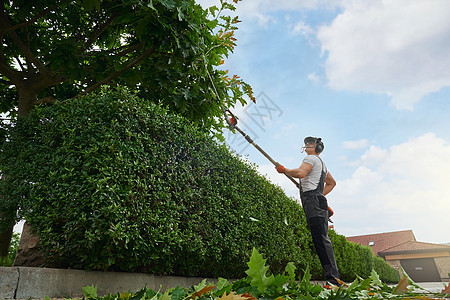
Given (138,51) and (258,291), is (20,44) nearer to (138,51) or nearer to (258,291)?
(138,51)

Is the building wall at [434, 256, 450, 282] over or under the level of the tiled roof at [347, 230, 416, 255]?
under

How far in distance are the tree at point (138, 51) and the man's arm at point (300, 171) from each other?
5.67 ft

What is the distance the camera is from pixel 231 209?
5074 mm

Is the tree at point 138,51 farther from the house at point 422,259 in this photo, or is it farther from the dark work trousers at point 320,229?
the house at point 422,259

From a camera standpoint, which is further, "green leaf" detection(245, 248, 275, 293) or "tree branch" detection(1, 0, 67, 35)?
"tree branch" detection(1, 0, 67, 35)

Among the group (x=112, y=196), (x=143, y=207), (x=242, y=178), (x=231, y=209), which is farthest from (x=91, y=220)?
(x=242, y=178)

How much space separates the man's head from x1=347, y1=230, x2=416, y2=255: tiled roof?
31902 millimetres

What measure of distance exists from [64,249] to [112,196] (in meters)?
A: 0.75

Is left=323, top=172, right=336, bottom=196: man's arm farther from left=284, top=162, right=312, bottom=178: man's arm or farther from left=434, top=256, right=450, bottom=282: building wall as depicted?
left=434, top=256, right=450, bottom=282: building wall

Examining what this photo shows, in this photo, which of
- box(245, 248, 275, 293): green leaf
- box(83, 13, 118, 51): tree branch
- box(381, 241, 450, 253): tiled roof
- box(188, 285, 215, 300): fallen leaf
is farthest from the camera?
box(381, 241, 450, 253): tiled roof

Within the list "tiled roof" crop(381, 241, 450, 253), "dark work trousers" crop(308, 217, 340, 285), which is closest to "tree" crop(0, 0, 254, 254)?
"dark work trousers" crop(308, 217, 340, 285)

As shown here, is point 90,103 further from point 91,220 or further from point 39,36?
point 39,36

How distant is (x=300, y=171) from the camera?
511 cm

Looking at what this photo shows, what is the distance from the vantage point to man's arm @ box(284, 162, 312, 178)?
5096mm
